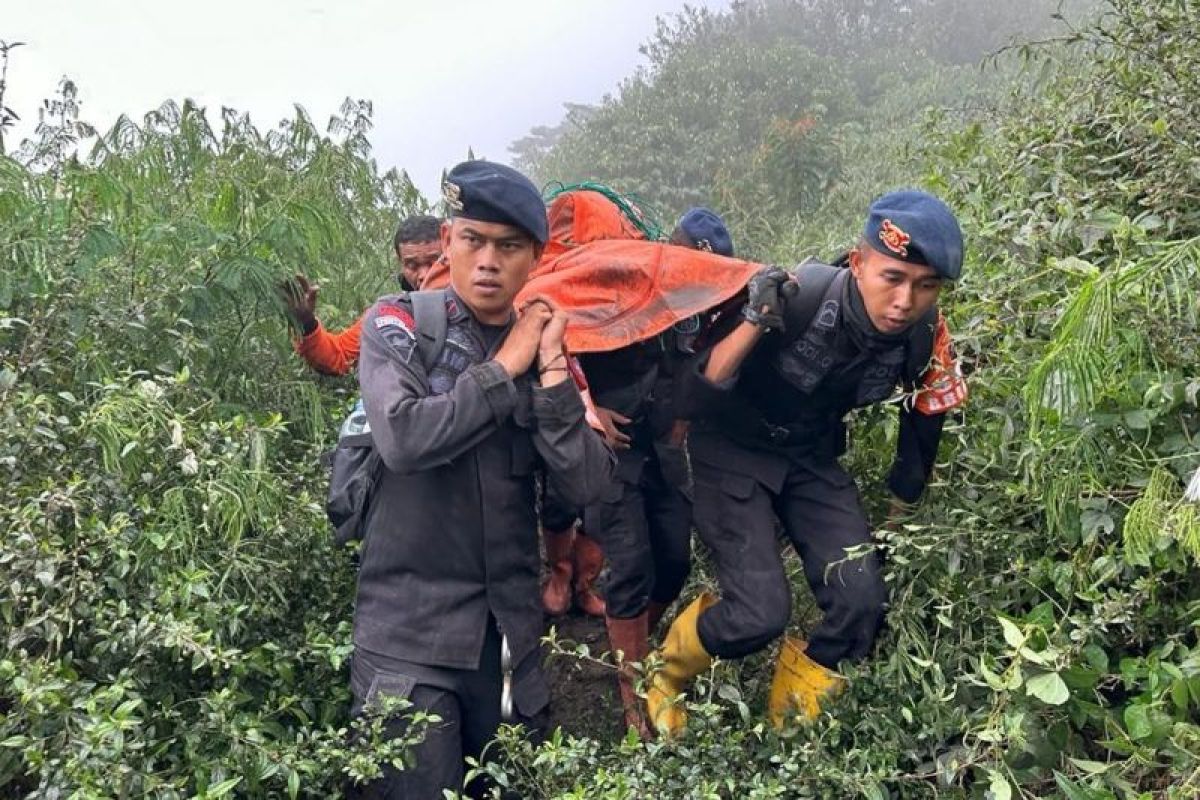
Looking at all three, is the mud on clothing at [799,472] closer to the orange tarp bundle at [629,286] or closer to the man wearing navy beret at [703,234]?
the orange tarp bundle at [629,286]

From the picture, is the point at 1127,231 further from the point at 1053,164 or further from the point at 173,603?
the point at 173,603

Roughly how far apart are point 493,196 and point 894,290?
1.19 meters

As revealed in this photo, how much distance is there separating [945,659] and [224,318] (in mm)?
2720

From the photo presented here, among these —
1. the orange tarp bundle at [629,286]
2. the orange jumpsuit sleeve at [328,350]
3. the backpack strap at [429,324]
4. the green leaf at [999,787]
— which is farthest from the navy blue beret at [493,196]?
the green leaf at [999,787]

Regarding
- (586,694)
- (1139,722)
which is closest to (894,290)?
(1139,722)

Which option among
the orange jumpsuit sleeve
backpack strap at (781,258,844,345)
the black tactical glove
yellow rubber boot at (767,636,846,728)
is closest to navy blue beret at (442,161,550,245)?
the black tactical glove

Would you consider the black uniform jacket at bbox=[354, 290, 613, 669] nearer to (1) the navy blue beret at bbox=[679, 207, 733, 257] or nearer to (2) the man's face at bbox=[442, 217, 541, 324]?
(2) the man's face at bbox=[442, 217, 541, 324]

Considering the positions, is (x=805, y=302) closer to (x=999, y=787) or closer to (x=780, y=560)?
(x=780, y=560)

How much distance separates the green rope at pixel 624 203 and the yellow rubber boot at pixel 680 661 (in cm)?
143

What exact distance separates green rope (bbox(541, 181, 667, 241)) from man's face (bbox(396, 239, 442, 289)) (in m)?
0.59

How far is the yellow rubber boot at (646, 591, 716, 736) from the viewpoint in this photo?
3.15 meters

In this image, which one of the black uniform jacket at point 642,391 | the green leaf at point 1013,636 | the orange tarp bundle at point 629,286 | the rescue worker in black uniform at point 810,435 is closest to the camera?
the green leaf at point 1013,636

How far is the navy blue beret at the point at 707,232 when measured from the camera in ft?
12.8

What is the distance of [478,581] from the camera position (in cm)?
Result: 251
